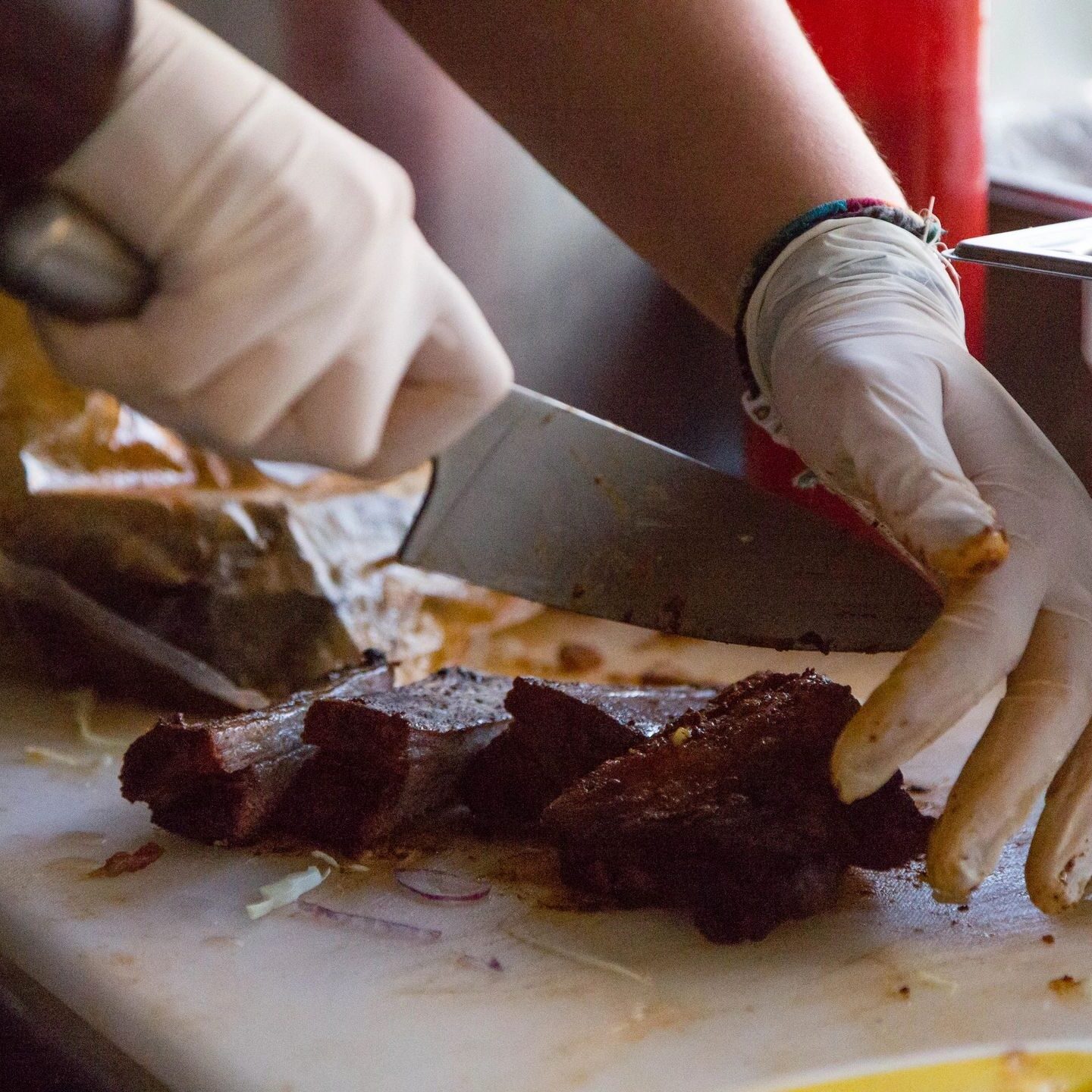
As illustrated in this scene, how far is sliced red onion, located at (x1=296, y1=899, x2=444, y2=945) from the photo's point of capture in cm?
162

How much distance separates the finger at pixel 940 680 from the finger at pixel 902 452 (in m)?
0.07

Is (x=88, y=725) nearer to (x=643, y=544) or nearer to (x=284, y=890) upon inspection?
(x=284, y=890)

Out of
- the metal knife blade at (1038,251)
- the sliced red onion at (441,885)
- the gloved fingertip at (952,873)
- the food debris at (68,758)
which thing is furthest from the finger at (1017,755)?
the food debris at (68,758)

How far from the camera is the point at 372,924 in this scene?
164 centimetres

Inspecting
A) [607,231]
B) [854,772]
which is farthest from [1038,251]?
[607,231]

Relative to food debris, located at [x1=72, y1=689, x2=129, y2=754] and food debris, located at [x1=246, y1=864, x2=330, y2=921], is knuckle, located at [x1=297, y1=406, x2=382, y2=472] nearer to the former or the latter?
food debris, located at [x1=246, y1=864, x2=330, y2=921]

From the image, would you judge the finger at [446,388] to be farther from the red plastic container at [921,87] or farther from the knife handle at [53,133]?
the red plastic container at [921,87]

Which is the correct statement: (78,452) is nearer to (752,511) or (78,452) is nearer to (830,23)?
(752,511)

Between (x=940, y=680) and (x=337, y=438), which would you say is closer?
(x=337, y=438)

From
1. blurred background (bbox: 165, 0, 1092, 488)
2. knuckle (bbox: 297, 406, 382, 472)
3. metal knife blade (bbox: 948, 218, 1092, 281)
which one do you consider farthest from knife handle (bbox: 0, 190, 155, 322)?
blurred background (bbox: 165, 0, 1092, 488)

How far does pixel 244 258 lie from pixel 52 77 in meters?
0.21

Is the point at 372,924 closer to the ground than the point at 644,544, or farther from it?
closer to the ground

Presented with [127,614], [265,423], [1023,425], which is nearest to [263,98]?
[265,423]

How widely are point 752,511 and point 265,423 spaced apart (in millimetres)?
1075
